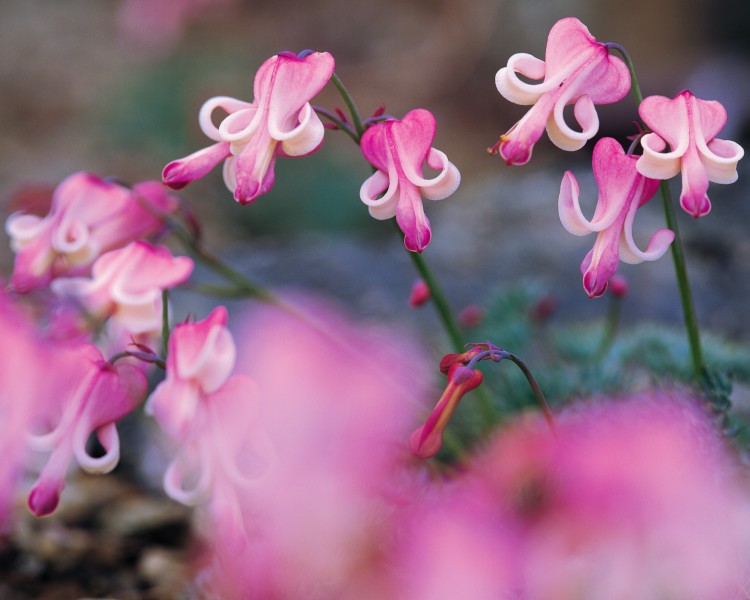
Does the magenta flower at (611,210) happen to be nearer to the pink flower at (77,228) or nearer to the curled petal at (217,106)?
the curled petal at (217,106)

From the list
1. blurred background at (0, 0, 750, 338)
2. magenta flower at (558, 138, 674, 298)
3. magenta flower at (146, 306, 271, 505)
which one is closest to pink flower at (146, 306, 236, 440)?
magenta flower at (146, 306, 271, 505)

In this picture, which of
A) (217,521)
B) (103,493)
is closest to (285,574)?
(217,521)

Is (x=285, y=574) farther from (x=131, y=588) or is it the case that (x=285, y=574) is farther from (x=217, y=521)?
(x=131, y=588)

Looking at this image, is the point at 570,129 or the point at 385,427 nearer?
the point at 570,129

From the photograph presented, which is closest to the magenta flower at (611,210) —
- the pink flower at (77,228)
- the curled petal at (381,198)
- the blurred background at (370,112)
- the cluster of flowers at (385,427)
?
the cluster of flowers at (385,427)

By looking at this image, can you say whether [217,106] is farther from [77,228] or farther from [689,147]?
[689,147]

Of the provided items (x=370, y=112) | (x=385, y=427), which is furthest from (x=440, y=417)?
(x=370, y=112)
